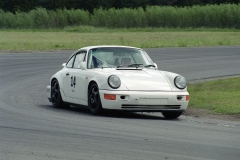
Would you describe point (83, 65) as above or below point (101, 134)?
above

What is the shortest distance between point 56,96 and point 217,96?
3.74 m

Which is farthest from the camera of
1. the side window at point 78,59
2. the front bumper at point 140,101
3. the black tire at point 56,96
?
the black tire at point 56,96

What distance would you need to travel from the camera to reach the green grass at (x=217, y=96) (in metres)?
15.0

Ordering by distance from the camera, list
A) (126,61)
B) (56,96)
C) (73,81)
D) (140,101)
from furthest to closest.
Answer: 1. (56,96)
2. (73,81)
3. (126,61)
4. (140,101)

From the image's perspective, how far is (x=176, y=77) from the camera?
45.4 feet

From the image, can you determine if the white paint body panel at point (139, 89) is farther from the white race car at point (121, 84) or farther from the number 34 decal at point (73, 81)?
the number 34 decal at point (73, 81)

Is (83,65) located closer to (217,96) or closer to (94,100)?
(94,100)

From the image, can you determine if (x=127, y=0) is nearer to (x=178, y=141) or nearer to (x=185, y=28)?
(x=185, y=28)

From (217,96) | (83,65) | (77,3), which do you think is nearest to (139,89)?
(83,65)

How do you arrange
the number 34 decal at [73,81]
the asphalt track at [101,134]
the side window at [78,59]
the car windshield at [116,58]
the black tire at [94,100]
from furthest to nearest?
the side window at [78,59], the number 34 decal at [73,81], the car windshield at [116,58], the black tire at [94,100], the asphalt track at [101,134]

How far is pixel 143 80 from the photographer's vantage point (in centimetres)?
1363

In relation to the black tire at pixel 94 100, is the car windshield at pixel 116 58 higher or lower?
higher

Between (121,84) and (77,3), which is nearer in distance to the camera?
(121,84)

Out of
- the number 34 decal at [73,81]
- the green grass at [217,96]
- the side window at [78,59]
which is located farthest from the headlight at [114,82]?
the green grass at [217,96]
